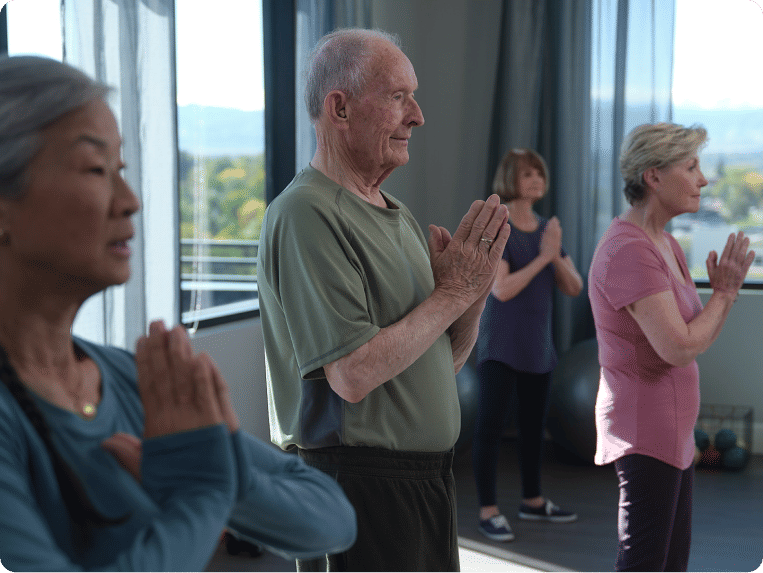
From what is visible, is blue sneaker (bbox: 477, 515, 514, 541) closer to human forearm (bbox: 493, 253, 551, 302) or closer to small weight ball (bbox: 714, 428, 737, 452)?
human forearm (bbox: 493, 253, 551, 302)

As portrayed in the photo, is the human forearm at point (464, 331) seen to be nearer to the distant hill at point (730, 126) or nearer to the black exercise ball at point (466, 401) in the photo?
the black exercise ball at point (466, 401)

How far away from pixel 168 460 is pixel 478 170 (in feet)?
13.4

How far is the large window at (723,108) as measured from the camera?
4.14 metres

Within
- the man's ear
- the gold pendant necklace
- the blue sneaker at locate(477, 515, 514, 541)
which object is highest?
the man's ear

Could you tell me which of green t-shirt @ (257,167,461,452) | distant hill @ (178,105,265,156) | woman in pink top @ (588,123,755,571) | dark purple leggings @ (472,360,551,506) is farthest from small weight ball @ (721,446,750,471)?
green t-shirt @ (257,167,461,452)

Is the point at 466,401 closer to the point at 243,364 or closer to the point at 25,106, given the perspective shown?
the point at 243,364

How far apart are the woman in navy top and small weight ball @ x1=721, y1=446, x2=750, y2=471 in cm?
112

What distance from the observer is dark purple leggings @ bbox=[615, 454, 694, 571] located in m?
1.55

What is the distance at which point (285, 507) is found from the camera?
627 mm

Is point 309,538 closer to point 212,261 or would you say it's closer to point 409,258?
point 409,258

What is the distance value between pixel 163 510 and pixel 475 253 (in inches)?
30.4

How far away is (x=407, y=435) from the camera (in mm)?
1186

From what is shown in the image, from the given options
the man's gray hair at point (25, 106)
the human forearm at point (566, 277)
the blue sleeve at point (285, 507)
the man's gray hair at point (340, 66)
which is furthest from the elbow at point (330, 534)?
the human forearm at point (566, 277)

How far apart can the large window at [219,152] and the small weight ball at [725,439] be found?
2495 mm
